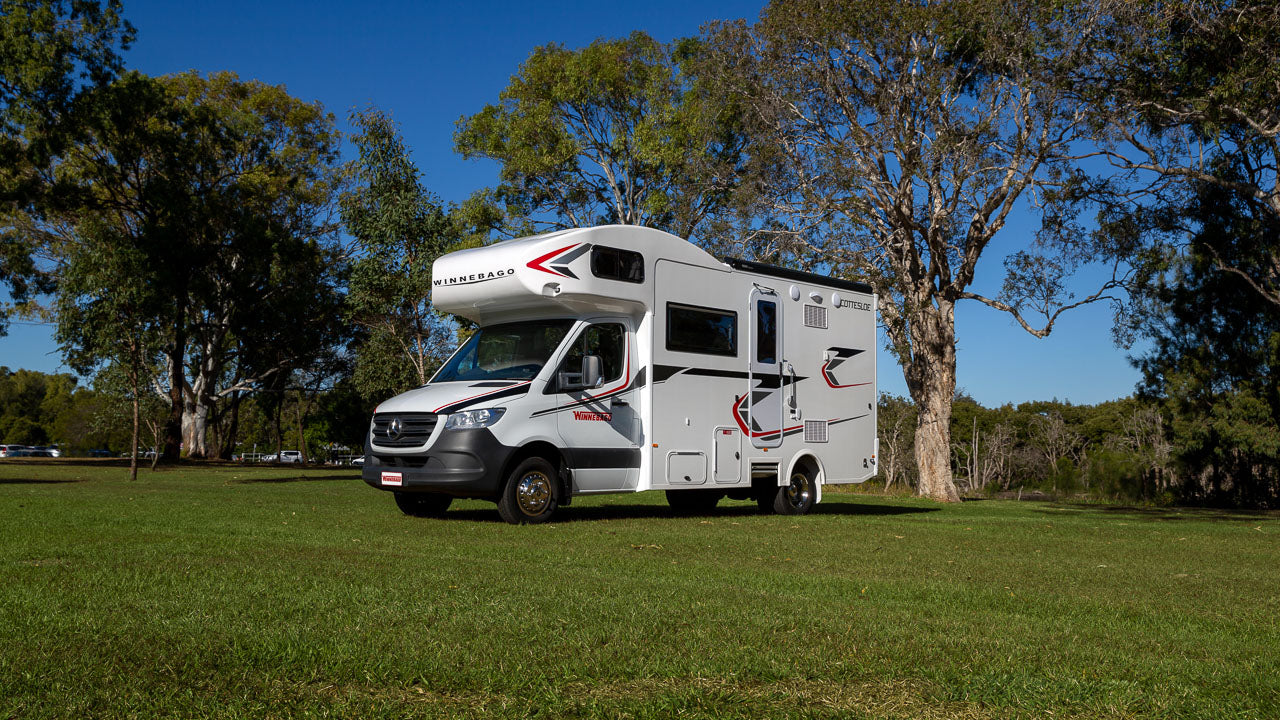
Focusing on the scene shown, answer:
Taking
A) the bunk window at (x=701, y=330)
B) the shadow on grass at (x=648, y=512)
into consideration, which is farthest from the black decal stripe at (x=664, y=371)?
the shadow on grass at (x=648, y=512)

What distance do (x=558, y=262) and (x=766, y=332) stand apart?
3541mm

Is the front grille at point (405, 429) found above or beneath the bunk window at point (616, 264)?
beneath

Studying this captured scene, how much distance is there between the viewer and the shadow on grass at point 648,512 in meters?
12.9

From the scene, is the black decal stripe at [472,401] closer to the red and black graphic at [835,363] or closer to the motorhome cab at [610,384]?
the motorhome cab at [610,384]

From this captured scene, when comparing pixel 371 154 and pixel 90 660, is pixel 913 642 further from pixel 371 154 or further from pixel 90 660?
pixel 371 154

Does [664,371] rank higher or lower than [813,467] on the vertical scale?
higher

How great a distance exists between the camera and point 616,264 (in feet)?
40.0

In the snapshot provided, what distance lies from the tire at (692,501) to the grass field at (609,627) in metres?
5.19

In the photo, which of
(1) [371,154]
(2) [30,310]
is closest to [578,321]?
(1) [371,154]

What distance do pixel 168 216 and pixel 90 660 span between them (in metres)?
32.6

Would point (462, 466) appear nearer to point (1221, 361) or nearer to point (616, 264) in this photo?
point (616, 264)

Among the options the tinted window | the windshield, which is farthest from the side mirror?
the tinted window

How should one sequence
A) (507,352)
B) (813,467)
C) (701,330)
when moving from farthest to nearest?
(813,467) < (701,330) < (507,352)

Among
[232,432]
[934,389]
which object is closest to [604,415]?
[934,389]
